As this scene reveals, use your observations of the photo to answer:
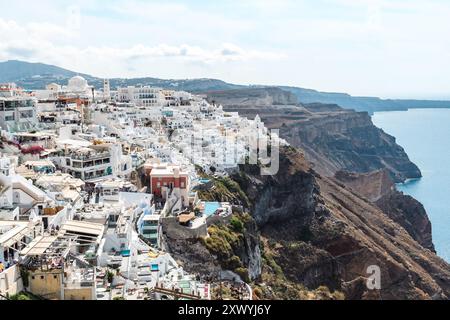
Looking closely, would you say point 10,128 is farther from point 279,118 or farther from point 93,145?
point 279,118

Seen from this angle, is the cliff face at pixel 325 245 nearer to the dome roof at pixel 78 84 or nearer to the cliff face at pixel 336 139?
the dome roof at pixel 78 84

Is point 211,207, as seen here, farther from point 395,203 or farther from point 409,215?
point 395,203

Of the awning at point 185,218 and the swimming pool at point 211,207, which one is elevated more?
the awning at point 185,218

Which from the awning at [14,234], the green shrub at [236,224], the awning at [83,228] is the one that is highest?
the awning at [14,234]

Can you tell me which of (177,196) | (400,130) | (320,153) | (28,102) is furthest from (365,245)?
(400,130)

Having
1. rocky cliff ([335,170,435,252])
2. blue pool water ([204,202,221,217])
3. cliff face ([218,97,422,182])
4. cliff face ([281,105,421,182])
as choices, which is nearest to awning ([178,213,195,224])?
blue pool water ([204,202,221,217])

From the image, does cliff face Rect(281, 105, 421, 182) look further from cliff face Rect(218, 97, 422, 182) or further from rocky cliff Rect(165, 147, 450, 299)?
rocky cliff Rect(165, 147, 450, 299)

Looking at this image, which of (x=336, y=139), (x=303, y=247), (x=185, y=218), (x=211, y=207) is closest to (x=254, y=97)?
(x=336, y=139)

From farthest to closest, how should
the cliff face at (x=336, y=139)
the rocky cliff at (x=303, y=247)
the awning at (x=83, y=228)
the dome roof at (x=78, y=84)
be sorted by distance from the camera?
the cliff face at (x=336, y=139)
the dome roof at (x=78, y=84)
the rocky cliff at (x=303, y=247)
the awning at (x=83, y=228)

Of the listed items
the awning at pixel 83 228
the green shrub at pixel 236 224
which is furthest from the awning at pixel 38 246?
the green shrub at pixel 236 224
